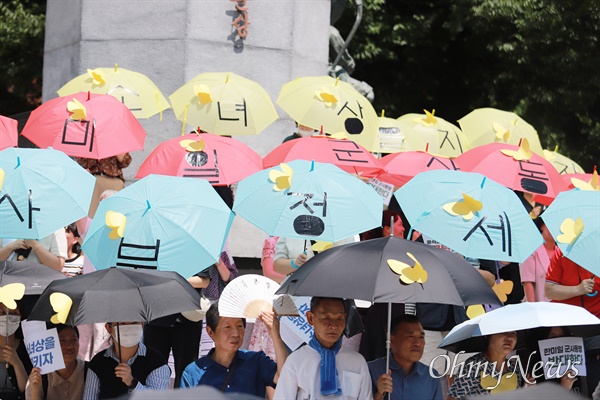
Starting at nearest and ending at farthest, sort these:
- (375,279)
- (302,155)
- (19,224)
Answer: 1. (375,279)
2. (19,224)
3. (302,155)

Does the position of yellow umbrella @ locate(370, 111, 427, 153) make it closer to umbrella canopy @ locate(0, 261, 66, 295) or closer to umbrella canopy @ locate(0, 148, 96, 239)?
umbrella canopy @ locate(0, 148, 96, 239)

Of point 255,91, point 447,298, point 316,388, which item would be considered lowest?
point 316,388

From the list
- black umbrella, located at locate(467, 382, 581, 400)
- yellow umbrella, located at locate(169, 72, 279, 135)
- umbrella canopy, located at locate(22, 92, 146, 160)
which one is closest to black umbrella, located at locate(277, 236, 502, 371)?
black umbrella, located at locate(467, 382, 581, 400)

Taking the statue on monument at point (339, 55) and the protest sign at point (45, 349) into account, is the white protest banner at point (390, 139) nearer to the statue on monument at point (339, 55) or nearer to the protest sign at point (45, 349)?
the statue on monument at point (339, 55)

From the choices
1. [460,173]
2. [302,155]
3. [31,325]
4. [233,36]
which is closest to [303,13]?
[233,36]

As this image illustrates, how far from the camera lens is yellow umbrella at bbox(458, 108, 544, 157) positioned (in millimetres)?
11141

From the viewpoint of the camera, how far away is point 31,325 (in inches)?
277

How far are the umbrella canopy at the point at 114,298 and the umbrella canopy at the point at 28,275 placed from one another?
59 cm

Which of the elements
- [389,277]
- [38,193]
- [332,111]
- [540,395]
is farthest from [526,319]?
[332,111]

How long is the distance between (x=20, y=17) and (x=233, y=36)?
940cm

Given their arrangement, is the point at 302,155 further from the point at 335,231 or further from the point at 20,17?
the point at 20,17

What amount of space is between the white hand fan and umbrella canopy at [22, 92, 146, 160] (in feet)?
8.27

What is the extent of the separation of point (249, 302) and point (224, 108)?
134 inches

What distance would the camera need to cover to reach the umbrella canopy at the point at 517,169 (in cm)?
895
